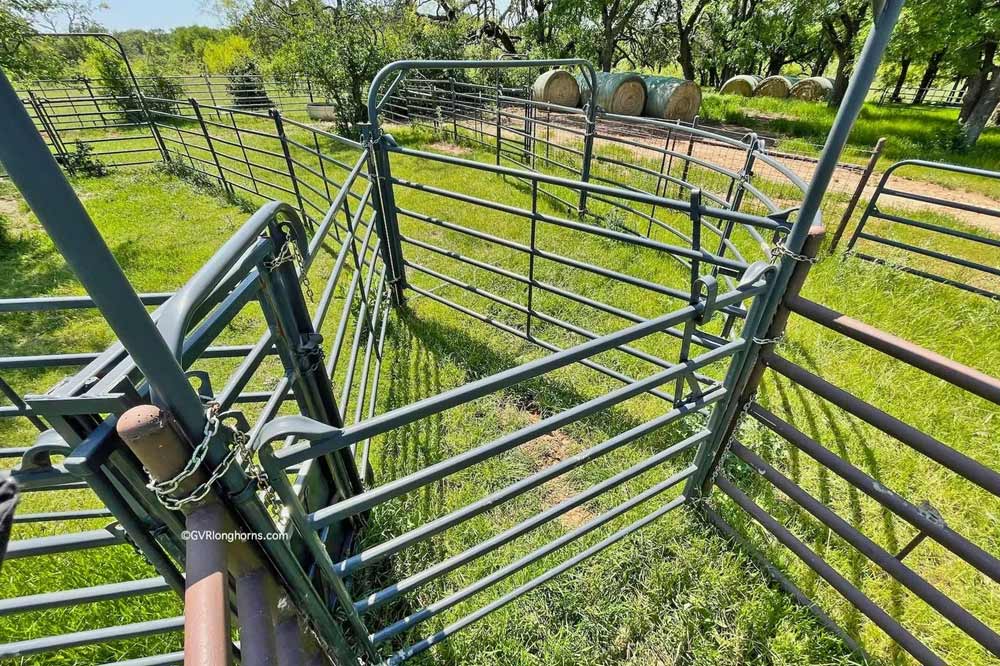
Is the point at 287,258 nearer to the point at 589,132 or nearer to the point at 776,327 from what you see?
the point at 776,327

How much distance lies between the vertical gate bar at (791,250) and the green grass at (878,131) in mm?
10580

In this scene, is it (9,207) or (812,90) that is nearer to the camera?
(9,207)

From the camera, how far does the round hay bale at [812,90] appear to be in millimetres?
19734

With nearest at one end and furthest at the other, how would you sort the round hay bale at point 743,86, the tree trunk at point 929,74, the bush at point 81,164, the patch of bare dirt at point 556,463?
the patch of bare dirt at point 556,463, the bush at point 81,164, the tree trunk at point 929,74, the round hay bale at point 743,86

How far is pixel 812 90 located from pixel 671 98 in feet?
37.7

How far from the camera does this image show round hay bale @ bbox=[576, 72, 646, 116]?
13.7 m

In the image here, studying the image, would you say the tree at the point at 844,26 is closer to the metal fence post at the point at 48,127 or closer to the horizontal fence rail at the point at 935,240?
the horizontal fence rail at the point at 935,240

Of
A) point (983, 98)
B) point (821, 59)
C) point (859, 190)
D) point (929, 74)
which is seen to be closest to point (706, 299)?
point (859, 190)

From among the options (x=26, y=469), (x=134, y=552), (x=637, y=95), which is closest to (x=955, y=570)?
(x=26, y=469)

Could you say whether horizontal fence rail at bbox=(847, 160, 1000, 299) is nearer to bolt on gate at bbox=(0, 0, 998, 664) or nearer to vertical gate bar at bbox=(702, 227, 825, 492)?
bolt on gate at bbox=(0, 0, 998, 664)

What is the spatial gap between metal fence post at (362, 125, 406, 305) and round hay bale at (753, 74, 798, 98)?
24.4m

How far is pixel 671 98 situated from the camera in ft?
45.3

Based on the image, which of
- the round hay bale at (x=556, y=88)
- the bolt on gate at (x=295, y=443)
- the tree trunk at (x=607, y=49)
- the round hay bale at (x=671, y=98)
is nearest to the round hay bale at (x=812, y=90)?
the tree trunk at (x=607, y=49)

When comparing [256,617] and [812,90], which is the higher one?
[812,90]
